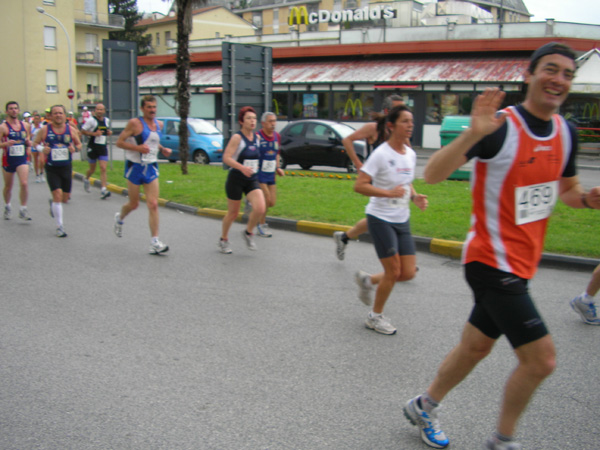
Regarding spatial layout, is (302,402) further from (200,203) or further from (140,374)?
(200,203)

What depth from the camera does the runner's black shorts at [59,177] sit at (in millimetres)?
9500

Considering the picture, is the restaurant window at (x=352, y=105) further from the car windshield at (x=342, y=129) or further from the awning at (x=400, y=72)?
the car windshield at (x=342, y=129)

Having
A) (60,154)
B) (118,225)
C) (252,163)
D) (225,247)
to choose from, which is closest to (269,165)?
(252,163)

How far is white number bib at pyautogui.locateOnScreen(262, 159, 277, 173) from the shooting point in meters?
9.32

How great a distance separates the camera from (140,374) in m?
4.19

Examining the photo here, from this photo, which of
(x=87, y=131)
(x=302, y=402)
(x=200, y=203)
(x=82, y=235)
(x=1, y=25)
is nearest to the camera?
(x=302, y=402)

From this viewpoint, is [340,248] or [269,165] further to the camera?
[269,165]

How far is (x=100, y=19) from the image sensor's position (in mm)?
62125

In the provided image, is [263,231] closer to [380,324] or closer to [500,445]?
[380,324]

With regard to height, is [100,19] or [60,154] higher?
[100,19]

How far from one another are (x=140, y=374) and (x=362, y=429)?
1623 millimetres

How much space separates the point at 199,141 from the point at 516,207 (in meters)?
18.4

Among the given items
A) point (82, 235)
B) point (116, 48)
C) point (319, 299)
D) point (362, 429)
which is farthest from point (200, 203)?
point (362, 429)

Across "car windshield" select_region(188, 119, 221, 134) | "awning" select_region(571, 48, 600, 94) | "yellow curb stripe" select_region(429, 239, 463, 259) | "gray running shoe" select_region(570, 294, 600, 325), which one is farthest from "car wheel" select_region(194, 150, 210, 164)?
"gray running shoe" select_region(570, 294, 600, 325)
